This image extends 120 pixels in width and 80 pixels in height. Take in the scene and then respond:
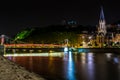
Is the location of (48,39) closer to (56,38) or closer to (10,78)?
(56,38)

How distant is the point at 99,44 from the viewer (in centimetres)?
15812

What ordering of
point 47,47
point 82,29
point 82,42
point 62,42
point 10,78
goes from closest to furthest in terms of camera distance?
1. point 10,78
2. point 47,47
3. point 62,42
4. point 82,42
5. point 82,29

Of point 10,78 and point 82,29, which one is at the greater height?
point 82,29

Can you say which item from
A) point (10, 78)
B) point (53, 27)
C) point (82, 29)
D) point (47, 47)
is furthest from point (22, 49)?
point (10, 78)

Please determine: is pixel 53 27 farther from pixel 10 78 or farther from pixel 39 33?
pixel 10 78

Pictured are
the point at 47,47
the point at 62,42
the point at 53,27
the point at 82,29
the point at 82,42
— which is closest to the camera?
the point at 47,47

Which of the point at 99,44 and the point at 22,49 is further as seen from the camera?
the point at 99,44

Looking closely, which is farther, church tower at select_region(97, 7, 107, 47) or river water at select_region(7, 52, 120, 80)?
church tower at select_region(97, 7, 107, 47)

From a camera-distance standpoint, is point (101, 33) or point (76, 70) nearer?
point (76, 70)

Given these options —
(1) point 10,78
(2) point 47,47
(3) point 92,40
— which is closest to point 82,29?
(3) point 92,40

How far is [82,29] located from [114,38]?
84.4 ft

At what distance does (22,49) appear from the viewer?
12419cm

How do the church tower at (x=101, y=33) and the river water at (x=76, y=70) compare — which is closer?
the river water at (x=76, y=70)

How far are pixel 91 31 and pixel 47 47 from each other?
230ft
